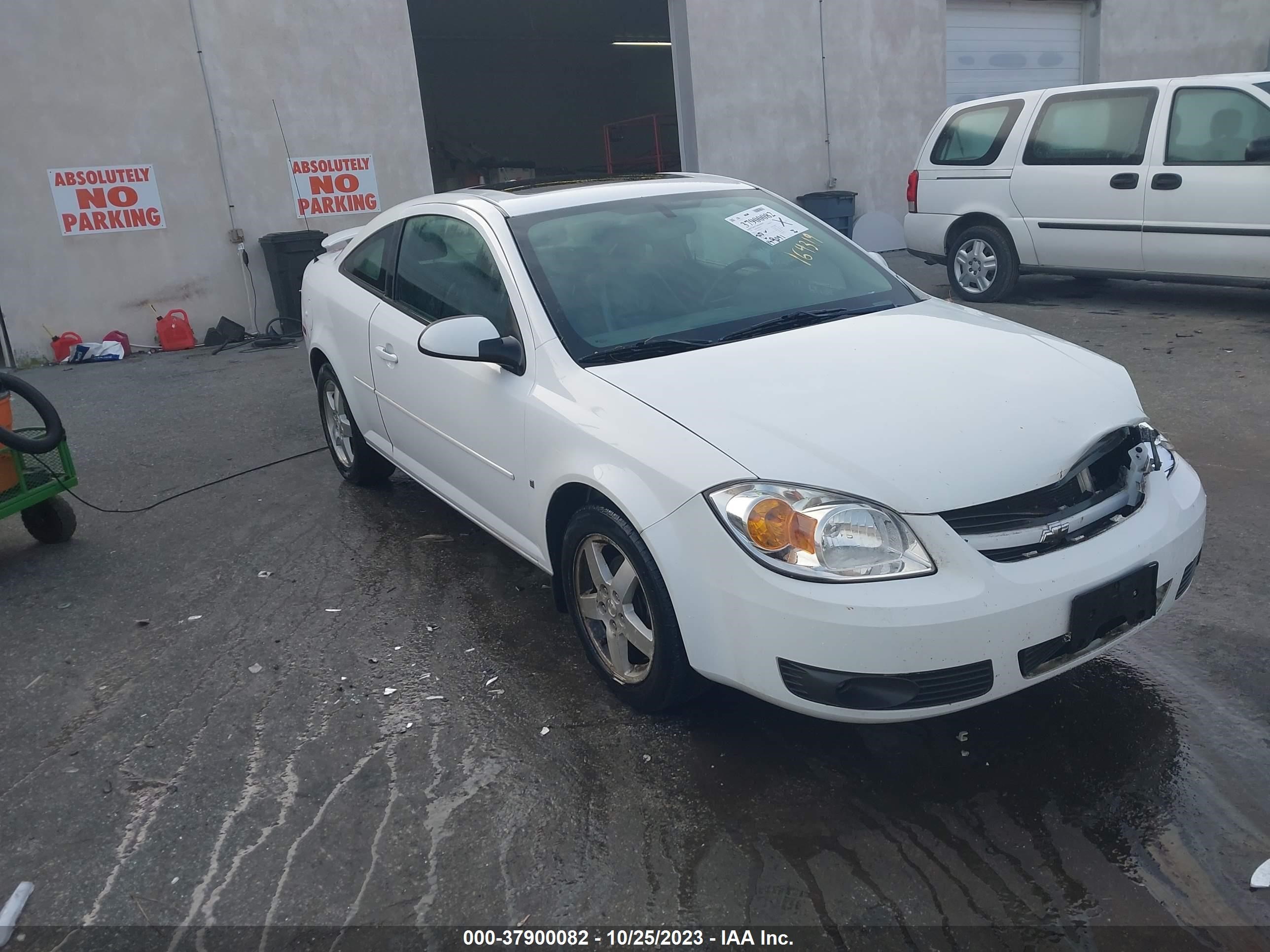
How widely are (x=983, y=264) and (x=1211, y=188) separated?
2.11 meters

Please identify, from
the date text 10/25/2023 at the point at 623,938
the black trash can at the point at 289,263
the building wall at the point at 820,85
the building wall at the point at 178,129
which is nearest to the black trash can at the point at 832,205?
the building wall at the point at 820,85

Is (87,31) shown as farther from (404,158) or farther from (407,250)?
(407,250)

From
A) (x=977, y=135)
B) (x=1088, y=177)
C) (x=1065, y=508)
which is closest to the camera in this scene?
(x=1065, y=508)

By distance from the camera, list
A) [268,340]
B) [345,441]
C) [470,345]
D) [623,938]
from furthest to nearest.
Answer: [268,340]
[345,441]
[470,345]
[623,938]

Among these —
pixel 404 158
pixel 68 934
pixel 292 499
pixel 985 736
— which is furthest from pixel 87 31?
pixel 985 736

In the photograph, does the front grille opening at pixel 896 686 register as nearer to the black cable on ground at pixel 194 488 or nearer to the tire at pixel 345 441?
the tire at pixel 345 441

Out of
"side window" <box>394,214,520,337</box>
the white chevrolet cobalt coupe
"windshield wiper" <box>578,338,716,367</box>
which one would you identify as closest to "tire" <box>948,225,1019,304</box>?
the white chevrolet cobalt coupe

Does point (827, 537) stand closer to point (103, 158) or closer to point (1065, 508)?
point (1065, 508)

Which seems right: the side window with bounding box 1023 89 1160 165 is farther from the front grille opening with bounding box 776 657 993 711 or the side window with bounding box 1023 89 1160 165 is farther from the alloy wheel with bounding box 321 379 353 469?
the front grille opening with bounding box 776 657 993 711

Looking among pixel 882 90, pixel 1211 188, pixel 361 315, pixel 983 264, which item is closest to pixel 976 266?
pixel 983 264

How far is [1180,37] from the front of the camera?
53.4 feet

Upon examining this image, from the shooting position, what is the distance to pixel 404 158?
11633mm

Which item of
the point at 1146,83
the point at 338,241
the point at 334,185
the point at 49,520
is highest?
the point at 1146,83

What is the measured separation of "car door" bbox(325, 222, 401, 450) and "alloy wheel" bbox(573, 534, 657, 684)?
188cm
